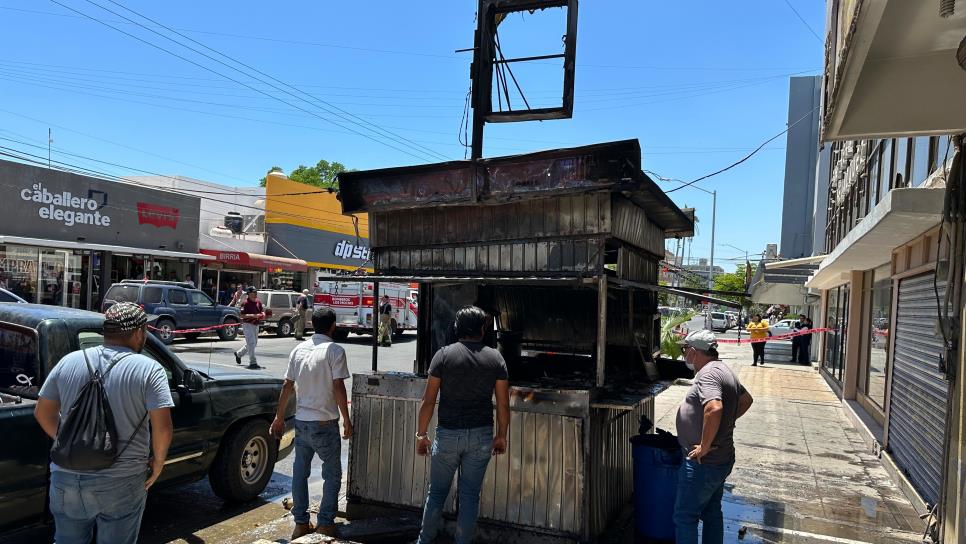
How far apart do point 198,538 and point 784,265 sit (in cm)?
1473

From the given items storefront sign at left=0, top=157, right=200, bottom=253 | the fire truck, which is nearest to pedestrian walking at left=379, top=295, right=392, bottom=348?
the fire truck

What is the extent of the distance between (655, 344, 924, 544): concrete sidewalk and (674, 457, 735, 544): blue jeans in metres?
1.17

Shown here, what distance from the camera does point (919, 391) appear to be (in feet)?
21.7

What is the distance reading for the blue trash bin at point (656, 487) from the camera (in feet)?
15.0

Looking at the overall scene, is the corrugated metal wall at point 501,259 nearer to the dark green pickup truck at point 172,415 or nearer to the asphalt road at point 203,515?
the dark green pickup truck at point 172,415

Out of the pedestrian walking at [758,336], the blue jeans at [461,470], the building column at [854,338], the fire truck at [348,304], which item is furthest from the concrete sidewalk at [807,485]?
the fire truck at [348,304]

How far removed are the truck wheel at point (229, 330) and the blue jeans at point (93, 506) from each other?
57.2 ft

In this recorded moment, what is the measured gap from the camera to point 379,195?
5.43m

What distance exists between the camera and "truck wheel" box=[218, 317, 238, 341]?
774 inches

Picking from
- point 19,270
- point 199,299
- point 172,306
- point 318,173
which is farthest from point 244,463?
point 318,173

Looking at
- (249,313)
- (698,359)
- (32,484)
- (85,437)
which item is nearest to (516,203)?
(698,359)

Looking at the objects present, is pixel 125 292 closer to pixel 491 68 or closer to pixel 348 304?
pixel 348 304

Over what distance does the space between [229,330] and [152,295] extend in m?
2.83

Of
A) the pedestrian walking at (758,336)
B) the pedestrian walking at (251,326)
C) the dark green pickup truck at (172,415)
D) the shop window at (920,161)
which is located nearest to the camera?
the dark green pickup truck at (172,415)
